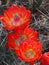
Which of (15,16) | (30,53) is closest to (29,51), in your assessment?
(30,53)

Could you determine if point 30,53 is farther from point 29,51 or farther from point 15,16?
point 15,16

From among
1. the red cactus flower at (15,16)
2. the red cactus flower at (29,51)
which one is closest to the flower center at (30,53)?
the red cactus flower at (29,51)

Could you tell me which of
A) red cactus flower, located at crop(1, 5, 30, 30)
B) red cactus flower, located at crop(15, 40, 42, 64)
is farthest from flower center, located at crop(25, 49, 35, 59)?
red cactus flower, located at crop(1, 5, 30, 30)

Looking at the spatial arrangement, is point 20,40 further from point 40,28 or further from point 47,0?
point 47,0

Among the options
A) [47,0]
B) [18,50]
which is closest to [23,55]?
[18,50]

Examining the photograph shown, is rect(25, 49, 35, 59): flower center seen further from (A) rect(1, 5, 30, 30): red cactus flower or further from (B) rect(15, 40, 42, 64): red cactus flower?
(A) rect(1, 5, 30, 30): red cactus flower

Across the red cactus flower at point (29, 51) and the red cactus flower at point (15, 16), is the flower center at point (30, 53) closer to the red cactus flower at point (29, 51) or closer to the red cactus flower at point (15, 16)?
the red cactus flower at point (29, 51)
